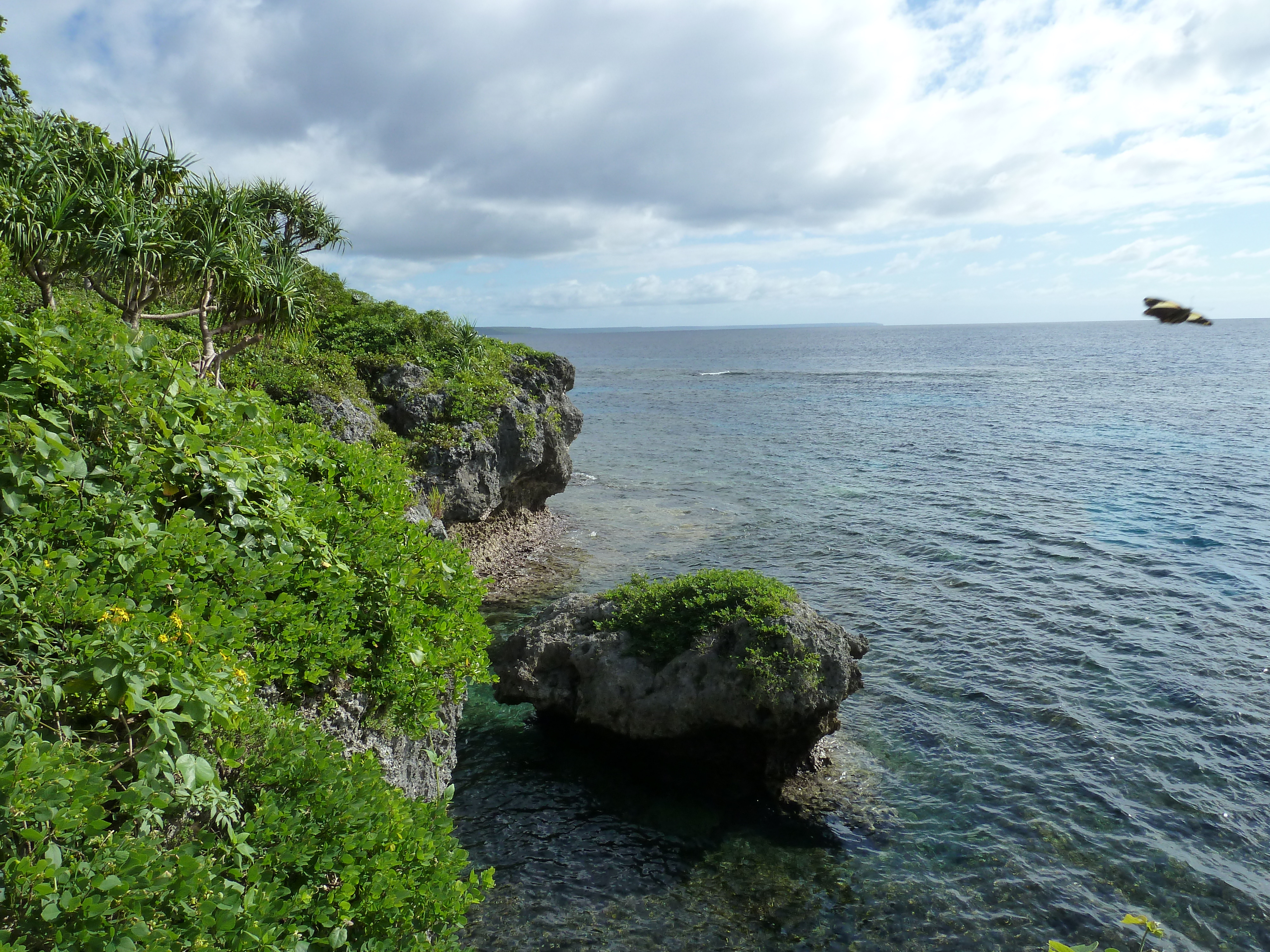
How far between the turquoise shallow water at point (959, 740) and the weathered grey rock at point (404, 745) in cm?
308

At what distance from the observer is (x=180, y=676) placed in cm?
580

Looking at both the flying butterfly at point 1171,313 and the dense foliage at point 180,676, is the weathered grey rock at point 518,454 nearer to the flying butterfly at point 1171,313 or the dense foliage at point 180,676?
the dense foliage at point 180,676

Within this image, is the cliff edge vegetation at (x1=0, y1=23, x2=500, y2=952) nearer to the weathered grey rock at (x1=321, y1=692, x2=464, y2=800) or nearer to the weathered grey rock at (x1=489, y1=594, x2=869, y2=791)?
the weathered grey rock at (x1=321, y1=692, x2=464, y2=800)

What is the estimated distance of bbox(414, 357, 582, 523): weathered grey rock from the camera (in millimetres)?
26656

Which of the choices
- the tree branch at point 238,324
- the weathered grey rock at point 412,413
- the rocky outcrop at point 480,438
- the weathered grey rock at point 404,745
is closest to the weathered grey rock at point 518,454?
the rocky outcrop at point 480,438

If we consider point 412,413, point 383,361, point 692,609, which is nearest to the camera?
point 692,609

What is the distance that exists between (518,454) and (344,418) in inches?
309

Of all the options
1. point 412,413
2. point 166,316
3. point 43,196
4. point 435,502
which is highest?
point 43,196

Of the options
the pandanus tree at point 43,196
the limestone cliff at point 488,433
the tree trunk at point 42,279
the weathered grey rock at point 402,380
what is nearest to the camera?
the pandanus tree at point 43,196

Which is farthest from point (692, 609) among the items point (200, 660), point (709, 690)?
point (200, 660)

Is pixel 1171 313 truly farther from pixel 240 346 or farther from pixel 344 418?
pixel 344 418

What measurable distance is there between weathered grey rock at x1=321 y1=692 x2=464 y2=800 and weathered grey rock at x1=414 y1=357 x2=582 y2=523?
15.0m

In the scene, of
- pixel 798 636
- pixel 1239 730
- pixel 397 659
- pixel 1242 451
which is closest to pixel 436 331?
pixel 798 636

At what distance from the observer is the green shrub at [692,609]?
1589cm
